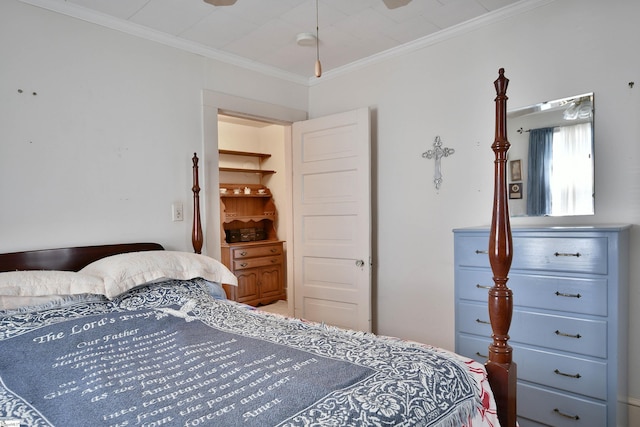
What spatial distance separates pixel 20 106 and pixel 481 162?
2789 mm

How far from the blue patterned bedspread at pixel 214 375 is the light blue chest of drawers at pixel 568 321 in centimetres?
96

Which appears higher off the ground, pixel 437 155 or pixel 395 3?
pixel 395 3

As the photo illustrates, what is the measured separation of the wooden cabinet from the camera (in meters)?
4.70

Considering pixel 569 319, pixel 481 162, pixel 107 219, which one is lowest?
pixel 569 319

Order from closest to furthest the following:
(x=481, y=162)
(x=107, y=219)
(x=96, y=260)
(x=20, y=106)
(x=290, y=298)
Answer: (x=20, y=106)
(x=96, y=260)
(x=107, y=219)
(x=481, y=162)
(x=290, y=298)

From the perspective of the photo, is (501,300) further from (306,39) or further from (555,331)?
(306,39)

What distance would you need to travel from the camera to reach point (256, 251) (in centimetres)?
492

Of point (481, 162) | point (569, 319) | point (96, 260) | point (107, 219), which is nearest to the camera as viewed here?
point (569, 319)

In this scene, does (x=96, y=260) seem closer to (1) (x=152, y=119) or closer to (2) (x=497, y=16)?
(1) (x=152, y=119)

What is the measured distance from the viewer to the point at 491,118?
2619 millimetres

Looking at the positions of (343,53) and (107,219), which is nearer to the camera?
(107,219)

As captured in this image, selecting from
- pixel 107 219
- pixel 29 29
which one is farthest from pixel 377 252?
pixel 29 29

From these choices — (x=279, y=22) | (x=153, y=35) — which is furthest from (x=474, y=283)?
Result: (x=153, y=35)

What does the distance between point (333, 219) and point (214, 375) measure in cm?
224
